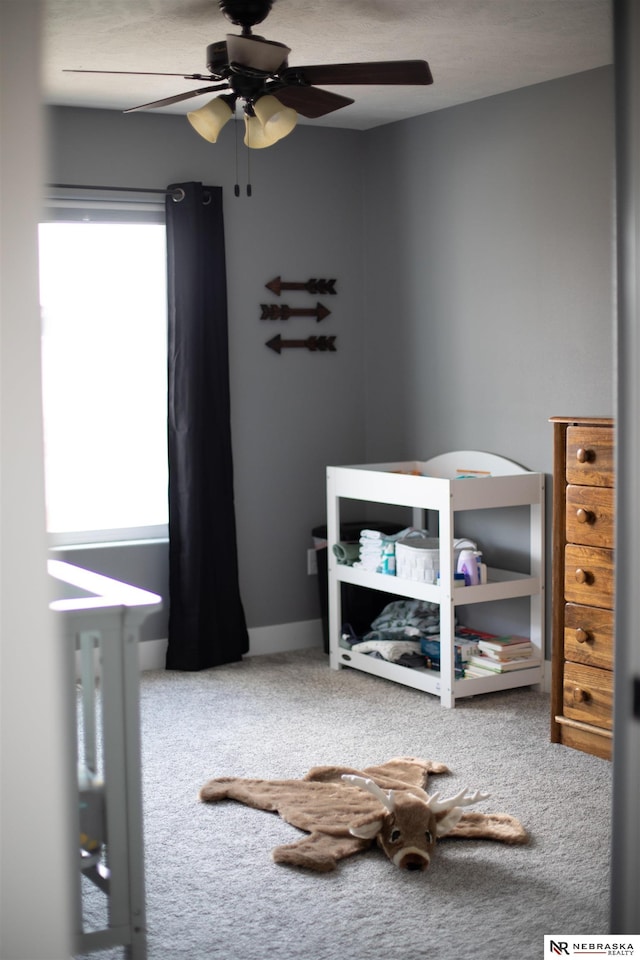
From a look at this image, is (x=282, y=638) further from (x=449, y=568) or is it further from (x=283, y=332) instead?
(x=283, y=332)

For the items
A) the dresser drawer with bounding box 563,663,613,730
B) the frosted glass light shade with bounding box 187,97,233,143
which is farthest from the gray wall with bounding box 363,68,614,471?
the frosted glass light shade with bounding box 187,97,233,143

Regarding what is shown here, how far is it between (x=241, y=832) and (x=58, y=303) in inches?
106

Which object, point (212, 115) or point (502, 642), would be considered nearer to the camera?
point (212, 115)

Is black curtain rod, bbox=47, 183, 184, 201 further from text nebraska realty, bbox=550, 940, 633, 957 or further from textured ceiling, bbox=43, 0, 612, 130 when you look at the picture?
text nebraska realty, bbox=550, 940, 633, 957

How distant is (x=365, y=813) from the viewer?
3.19m

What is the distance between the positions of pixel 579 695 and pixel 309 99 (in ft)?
7.17

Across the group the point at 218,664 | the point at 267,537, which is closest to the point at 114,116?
the point at 267,537

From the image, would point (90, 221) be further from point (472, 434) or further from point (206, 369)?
point (472, 434)

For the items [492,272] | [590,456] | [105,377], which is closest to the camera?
[590,456]

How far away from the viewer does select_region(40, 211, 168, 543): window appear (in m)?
4.85

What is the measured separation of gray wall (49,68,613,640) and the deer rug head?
171 centimetres

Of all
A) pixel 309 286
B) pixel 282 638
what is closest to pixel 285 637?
pixel 282 638

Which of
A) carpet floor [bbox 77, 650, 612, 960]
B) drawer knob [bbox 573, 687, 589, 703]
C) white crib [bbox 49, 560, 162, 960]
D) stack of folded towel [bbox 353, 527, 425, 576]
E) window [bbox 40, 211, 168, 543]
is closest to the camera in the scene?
white crib [bbox 49, 560, 162, 960]

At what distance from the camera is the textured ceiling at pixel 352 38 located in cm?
335
